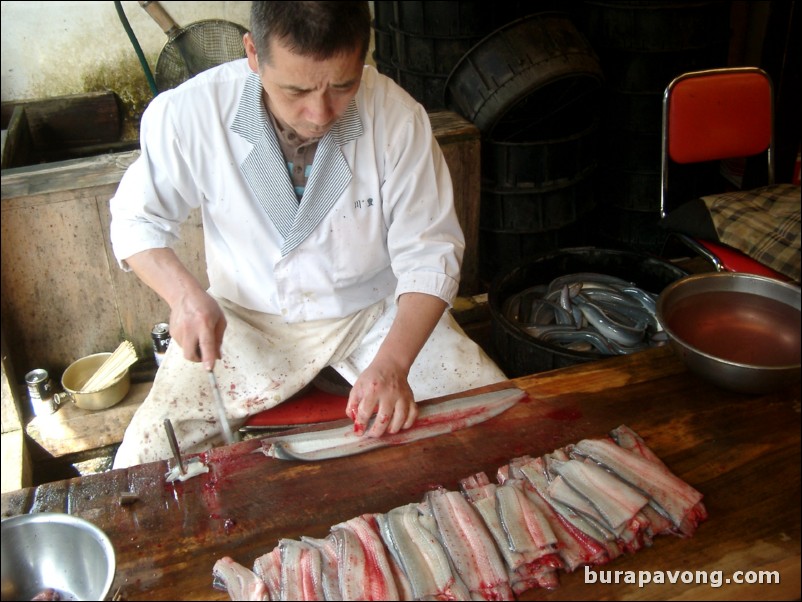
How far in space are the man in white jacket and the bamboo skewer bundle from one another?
100 cm

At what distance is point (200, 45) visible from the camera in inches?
144

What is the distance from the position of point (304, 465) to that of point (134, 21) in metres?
3.89

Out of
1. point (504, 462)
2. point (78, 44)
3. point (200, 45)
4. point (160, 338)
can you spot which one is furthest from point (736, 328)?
point (78, 44)

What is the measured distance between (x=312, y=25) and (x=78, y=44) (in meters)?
3.61

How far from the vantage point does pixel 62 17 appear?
461 centimetres

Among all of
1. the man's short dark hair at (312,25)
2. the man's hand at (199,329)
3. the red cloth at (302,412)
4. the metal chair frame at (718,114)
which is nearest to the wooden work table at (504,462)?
the man's hand at (199,329)

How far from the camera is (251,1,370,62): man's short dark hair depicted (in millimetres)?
1802

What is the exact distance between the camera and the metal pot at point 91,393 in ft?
11.2

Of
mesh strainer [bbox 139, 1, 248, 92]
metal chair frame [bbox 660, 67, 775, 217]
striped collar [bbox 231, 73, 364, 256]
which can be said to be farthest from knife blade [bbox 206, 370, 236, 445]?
metal chair frame [bbox 660, 67, 775, 217]

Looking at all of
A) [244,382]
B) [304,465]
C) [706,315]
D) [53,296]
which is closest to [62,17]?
[53,296]

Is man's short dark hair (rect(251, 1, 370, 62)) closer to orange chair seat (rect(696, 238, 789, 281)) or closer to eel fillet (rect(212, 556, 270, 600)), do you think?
eel fillet (rect(212, 556, 270, 600))

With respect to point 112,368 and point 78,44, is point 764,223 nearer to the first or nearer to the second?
point 112,368

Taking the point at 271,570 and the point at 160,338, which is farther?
the point at 160,338
